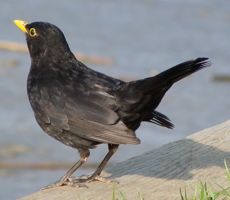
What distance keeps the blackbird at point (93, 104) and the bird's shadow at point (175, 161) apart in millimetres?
115

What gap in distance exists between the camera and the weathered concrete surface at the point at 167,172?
14.9 feet

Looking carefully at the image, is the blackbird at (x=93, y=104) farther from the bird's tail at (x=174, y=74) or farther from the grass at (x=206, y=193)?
the grass at (x=206, y=193)

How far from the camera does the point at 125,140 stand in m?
4.98

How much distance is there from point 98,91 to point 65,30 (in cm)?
542

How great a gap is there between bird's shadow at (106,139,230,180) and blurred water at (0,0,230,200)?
7.73ft

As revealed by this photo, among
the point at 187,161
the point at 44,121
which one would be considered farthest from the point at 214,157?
the point at 44,121


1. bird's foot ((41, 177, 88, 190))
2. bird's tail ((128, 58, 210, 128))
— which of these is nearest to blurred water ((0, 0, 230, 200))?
bird's tail ((128, 58, 210, 128))

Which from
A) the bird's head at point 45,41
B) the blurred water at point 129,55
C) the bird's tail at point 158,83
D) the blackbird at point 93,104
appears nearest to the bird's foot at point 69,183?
the blackbird at point 93,104

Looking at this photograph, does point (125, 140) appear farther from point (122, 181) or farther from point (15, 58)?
point (15, 58)

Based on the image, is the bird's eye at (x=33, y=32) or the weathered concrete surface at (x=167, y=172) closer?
the weathered concrete surface at (x=167, y=172)

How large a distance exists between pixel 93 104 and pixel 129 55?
189 inches

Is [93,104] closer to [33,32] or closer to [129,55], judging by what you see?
[33,32]

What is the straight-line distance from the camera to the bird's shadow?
4.76m

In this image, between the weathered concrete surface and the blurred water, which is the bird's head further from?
the blurred water
